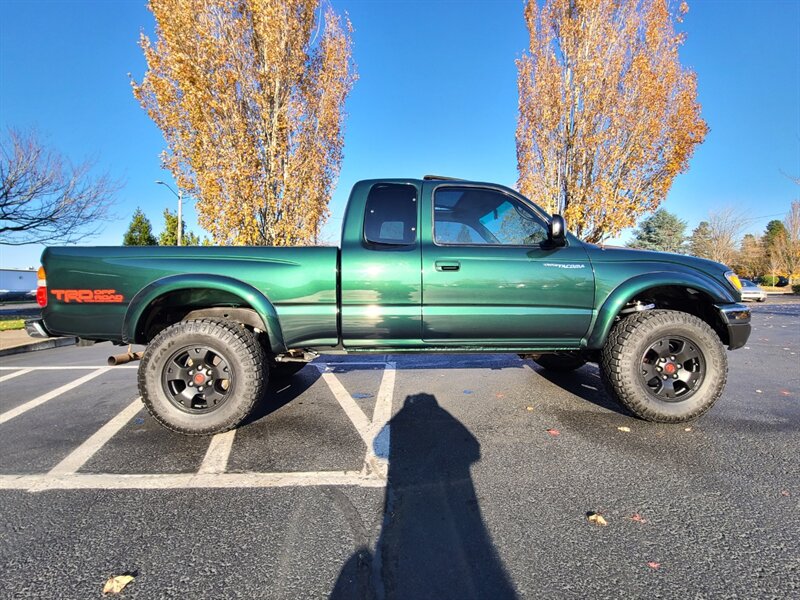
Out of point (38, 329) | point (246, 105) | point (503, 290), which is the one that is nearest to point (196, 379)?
point (38, 329)

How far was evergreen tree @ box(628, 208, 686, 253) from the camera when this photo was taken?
137ft

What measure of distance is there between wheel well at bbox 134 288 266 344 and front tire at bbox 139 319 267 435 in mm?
222

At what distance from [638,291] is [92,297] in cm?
430

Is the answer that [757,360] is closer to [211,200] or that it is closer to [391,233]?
[391,233]

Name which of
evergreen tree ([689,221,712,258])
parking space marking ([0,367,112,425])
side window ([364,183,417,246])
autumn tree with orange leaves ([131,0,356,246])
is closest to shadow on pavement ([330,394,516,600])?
side window ([364,183,417,246])

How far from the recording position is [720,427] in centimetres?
302

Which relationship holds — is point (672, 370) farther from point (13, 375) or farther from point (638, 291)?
point (13, 375)

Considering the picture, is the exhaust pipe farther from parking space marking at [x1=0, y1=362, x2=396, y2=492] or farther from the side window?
the side window

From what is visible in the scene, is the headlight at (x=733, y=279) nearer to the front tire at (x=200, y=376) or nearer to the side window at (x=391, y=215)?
the side window at (x=391, y=215)

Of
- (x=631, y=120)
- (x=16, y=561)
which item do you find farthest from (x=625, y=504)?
(x=631, y=120)

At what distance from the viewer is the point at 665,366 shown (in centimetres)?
307

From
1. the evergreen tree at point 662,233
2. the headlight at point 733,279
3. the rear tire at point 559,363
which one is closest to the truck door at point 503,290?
the headlight at point 733,279

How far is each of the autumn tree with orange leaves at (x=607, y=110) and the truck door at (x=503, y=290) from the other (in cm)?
1150

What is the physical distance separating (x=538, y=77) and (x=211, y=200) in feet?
39.8
